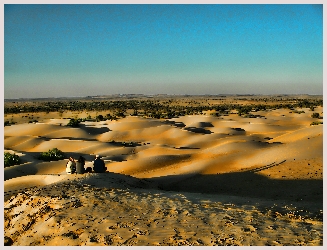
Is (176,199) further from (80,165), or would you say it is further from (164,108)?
(164,108)

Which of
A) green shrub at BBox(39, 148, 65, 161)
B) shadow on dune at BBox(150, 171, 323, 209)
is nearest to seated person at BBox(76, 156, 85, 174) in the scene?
shadow on dune at BBox(150, 171, 323, 209)

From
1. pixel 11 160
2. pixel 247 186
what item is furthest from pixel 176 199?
pixel 11 160

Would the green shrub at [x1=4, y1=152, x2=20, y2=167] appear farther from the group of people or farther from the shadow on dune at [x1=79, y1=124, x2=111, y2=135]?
the shadow on dune at [x1=79, y1=124, x2=111, y2=135]

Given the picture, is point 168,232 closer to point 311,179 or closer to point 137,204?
point 137,204

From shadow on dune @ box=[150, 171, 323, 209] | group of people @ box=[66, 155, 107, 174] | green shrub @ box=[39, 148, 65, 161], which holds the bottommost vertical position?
shadow on dune @ box=[150, 171, 323, 209]

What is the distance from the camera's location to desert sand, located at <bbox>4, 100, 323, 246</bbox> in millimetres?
5594

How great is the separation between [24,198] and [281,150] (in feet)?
41.6

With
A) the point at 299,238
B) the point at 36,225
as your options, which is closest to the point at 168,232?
the point at 299,238

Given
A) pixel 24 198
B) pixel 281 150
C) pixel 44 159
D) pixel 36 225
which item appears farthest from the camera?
pixel 44 159

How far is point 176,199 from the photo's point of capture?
27.0ft

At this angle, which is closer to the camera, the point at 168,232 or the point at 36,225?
the point at 168,232

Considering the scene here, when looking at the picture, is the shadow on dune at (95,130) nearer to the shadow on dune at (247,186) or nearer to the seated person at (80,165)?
the shadow on dune at (247,186)

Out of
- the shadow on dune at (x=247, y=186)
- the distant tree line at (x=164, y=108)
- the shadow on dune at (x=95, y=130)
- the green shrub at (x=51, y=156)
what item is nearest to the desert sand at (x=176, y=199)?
the shadow on dune at (x=247, y=186)

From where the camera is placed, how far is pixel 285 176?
13148mm
